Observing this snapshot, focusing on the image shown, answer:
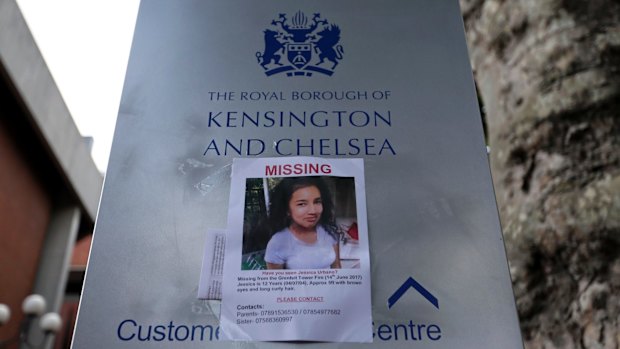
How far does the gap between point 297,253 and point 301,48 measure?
0.57 m

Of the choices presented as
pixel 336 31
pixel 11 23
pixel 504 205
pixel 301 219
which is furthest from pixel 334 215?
pixel 11 23

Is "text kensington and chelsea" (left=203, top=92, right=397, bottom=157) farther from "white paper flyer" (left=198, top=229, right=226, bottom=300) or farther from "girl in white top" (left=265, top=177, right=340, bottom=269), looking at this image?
"white paper flyer" (left=198, top=229, right=226, bottom=300)

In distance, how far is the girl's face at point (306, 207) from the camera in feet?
4.18

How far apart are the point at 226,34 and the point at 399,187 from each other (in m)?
0.64

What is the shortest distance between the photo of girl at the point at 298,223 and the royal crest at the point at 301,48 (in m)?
0.33

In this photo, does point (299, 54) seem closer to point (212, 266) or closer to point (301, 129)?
point (301, 129)

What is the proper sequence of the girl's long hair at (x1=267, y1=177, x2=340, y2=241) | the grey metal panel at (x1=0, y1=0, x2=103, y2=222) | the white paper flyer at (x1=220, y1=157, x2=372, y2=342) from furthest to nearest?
the grey metal panel at (x1=0, y1=0, x2=103, y2=222), the girl's long hair at (x1=267, y1=177, x2=340, y2=241), the white paper flyer at (x1=220, y1=157, x2=372, y2=342)

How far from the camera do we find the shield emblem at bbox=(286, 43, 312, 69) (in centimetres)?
151

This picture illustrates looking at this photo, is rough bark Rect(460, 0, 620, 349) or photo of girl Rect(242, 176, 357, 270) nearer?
photo of girl Rect(242, 176, 357, 270)

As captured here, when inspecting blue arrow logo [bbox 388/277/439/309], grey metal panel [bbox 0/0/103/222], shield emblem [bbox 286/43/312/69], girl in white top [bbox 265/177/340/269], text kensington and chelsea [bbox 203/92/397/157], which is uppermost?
grey metal panel [bbox 0/0/103/222]

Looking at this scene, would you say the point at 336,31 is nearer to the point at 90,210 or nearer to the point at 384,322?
the point at 384,322

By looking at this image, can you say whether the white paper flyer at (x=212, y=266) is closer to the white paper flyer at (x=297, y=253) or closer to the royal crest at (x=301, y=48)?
the white paper flyer at (x=297, y=253)

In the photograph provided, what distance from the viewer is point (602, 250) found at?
2473 millimetres

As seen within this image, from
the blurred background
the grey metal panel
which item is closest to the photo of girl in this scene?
the blurred background
